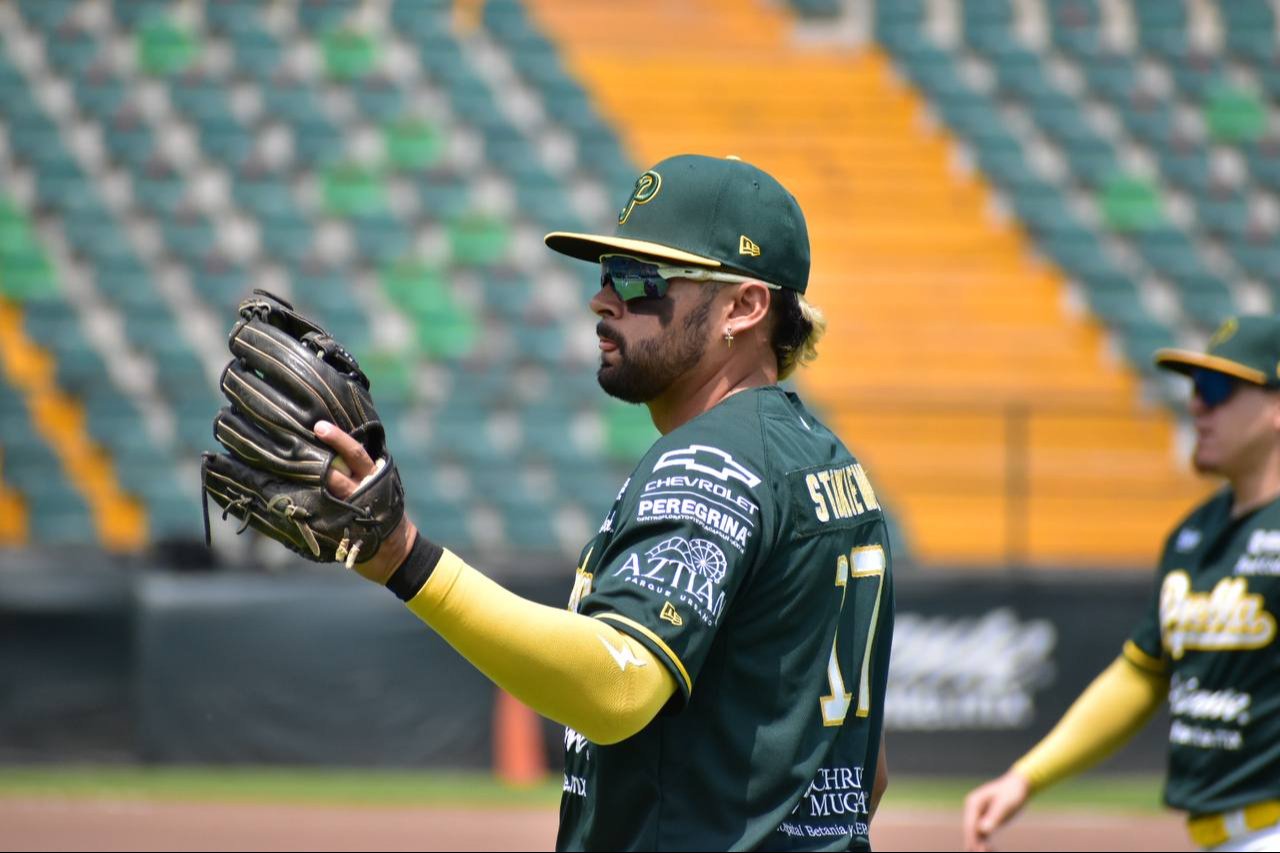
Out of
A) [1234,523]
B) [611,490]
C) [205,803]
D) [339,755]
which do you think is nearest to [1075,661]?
[611,490]

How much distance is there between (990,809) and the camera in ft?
14.1

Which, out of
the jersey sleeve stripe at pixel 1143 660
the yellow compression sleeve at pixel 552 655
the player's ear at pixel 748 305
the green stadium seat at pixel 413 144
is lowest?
the yellow compression sleeve at pixel 552 655

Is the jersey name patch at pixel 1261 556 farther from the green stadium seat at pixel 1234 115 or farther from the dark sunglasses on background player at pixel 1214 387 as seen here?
the green stadium seat at pixel 1234 115

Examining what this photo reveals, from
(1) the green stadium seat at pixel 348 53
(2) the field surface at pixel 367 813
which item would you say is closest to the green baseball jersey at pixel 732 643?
(2) the field surface at pixel 367 813

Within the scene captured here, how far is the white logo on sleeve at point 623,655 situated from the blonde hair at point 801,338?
0.80 meters

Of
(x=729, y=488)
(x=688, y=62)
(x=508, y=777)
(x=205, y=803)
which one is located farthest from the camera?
(x=688, y=62)

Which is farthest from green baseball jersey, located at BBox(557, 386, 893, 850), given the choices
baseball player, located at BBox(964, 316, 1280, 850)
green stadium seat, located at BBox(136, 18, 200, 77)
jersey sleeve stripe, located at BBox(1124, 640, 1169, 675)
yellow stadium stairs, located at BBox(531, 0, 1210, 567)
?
green stadium seat, located at BBox(136, 18, 200, 77)

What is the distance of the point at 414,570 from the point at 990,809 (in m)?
2.40

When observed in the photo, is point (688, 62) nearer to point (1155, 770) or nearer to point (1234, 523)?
point (1155, 770)

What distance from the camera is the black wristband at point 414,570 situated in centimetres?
242

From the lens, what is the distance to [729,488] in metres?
2.55

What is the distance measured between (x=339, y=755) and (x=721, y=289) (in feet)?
26.7

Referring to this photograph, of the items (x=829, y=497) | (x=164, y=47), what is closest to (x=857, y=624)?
(x=829, y=497)

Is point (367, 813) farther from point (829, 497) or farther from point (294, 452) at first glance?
point (294, 452)
